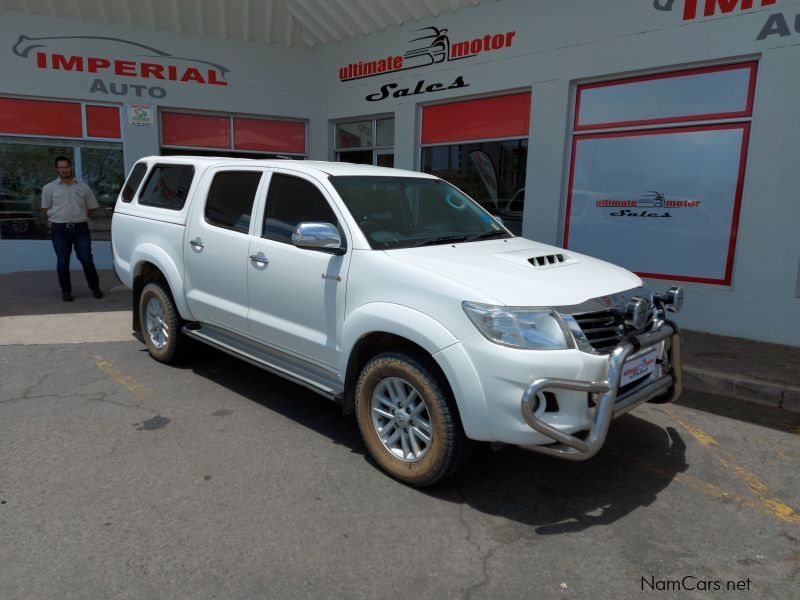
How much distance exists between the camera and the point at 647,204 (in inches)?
299

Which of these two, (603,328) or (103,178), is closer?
(603,328)

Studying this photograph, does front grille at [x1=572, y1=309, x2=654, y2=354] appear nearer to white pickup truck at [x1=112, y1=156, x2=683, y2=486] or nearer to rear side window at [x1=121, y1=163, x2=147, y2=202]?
white pickup truck at [x1=112, y1=156, x2=683, y2=486]

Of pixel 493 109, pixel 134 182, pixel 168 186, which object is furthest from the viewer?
pixel 493 109

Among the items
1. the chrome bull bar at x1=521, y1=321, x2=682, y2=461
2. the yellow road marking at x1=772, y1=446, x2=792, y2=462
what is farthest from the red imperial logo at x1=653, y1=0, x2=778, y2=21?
the chrome bull bar at x1=521, y1=321, x2=682, y2=461

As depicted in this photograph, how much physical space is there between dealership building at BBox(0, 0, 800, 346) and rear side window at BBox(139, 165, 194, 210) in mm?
5142

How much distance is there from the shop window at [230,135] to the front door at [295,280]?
8.01 m

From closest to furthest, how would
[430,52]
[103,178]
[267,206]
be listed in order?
[267,206], [430,52], [103,178]

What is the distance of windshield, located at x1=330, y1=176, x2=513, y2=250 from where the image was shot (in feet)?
13.1

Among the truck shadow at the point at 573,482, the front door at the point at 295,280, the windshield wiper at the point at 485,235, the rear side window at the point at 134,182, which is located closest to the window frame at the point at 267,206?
the front door at the point at 295,280

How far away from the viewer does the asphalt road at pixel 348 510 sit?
106 inches

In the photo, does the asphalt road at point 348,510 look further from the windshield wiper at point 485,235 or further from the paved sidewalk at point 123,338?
the windshield wiper at point 485,235

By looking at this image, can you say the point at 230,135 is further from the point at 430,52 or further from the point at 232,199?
the point at 232,199

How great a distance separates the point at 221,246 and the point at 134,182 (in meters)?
2.13

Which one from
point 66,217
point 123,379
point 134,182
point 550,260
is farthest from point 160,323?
point 66,217
